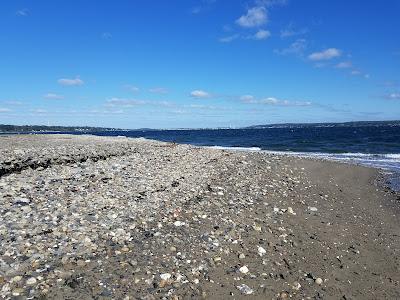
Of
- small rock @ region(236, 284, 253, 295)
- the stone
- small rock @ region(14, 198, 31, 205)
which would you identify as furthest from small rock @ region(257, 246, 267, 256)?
small rock @ region(14, 198, 31, 205)

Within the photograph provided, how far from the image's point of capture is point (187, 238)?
9.95 metres

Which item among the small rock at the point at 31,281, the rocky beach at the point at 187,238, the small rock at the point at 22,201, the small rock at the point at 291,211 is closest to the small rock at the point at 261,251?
the rocky beach at the point at 187,238

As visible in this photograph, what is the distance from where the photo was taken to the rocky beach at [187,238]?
773 cm

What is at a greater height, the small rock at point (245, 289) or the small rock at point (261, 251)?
the small rock at point (261, 251)

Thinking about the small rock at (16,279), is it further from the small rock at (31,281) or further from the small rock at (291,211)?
the small rock at (291,211)

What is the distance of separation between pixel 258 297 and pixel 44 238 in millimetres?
5218

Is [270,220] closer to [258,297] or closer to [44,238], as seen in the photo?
[258,297]

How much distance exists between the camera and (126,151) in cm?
2744

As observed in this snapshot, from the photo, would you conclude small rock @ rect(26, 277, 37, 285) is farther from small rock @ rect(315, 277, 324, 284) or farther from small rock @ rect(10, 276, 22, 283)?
small rock @ rect(315, 277, 324, 284)

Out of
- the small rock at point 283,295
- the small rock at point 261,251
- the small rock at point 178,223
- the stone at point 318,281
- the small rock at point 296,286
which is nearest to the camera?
the small rock at point 283,295

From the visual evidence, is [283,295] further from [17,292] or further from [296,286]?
[17,292]

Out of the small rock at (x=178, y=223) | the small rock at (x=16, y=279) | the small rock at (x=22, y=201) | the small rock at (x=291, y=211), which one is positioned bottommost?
the small rock at (x=291, y=211)

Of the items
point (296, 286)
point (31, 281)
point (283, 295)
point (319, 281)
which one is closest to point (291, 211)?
point (319, 281)

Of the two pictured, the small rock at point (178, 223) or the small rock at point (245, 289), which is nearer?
the small rock at point (245, 289)
